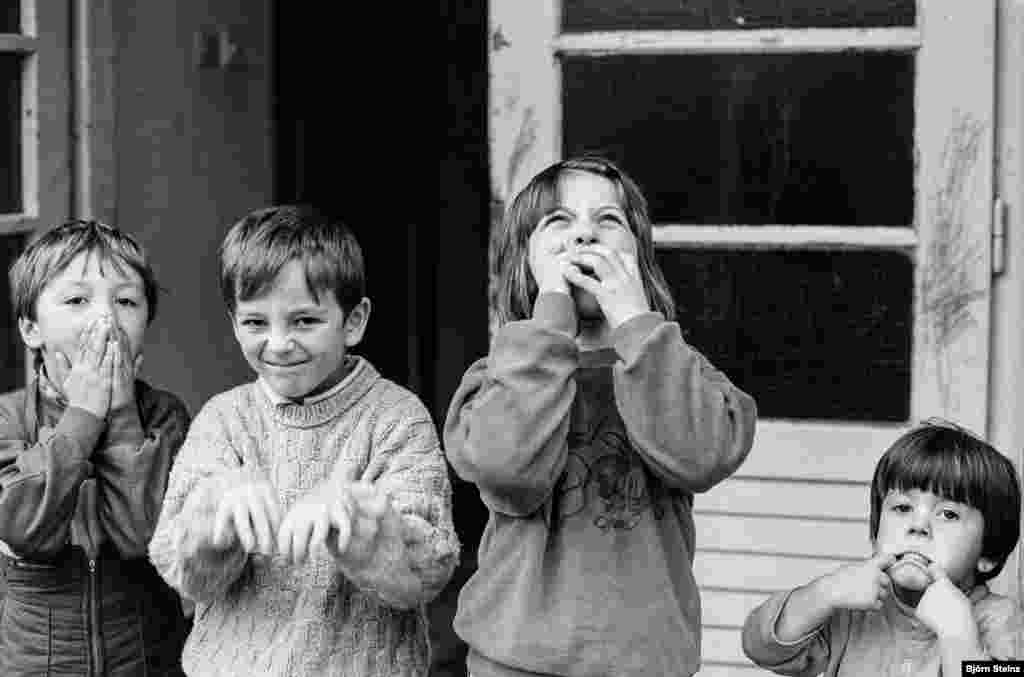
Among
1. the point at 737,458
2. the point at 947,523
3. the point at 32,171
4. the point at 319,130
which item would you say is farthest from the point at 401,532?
the point at 319,130

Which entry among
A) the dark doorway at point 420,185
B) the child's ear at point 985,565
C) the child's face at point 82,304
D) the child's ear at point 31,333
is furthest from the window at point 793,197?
the dark doorway at point 420,185

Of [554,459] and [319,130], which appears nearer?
[554,459]

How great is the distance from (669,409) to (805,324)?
1167mm

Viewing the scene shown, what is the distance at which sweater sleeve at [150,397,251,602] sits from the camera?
2176 mm

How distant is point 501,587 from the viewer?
2158 millimetres

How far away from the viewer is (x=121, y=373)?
8.22 ft

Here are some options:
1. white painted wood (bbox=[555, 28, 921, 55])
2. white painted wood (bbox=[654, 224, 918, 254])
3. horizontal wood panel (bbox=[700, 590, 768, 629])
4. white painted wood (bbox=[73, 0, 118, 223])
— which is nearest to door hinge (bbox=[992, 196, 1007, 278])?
white painted wood (bbox=[654, 224, 918, 254])

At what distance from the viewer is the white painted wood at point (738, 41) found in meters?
3.09

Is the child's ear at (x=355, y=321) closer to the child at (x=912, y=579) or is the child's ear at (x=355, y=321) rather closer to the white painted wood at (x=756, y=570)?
the child at (x=912, y=579)

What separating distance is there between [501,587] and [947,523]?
25.4 inches

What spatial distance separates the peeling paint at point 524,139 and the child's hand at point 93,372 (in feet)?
3.35

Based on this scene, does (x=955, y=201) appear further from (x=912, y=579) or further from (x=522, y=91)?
(x=912, y=579)

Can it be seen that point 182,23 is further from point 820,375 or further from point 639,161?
point 820,375

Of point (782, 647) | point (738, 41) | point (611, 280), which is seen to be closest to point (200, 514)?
point (611, 280)
